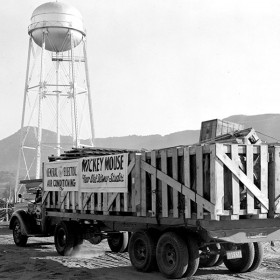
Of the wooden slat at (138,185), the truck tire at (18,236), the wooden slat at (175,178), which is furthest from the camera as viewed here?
the truck tire at (18,236)

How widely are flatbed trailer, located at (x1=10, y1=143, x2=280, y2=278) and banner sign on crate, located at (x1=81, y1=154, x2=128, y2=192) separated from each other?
22 mm

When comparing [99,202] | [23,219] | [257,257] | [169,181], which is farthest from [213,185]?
[23,219]

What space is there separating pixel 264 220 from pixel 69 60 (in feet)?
90.1

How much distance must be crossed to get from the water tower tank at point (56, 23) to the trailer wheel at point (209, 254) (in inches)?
923

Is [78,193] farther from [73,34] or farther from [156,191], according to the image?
[73,34]

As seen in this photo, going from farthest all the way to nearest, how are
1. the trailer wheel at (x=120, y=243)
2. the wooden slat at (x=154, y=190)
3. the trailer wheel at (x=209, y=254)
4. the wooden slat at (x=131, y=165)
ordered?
the trailer wheel at (x=120, y=243) < the wooden slat at (x=131, y=165) < the wooden slat at (x=154, y=190) < the trailer wheel at (x=209, y=254)

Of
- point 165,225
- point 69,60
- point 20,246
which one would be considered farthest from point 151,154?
point 69,60

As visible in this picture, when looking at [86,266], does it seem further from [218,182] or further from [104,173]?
[218,182]

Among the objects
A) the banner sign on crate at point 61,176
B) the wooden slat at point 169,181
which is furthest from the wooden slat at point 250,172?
the banner sign on crate at point 61,176

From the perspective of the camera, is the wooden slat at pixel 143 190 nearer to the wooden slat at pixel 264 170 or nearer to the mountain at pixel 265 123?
the wooden slat at pixel 264 170

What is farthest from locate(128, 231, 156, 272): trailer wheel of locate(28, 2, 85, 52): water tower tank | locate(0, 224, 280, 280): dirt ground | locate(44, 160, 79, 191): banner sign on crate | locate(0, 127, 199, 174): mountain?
locate(0, 127, 199, 174): mountain

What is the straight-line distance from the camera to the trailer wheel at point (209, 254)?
10.9 metres

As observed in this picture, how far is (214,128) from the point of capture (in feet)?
41.5

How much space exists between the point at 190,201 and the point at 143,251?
79.2 inches
